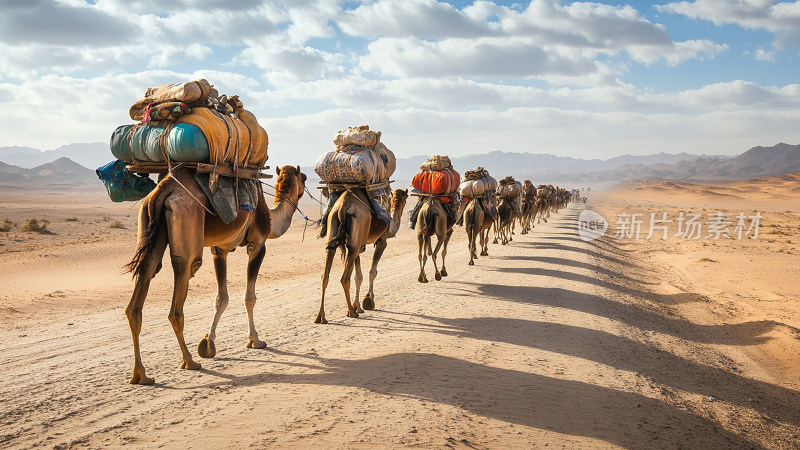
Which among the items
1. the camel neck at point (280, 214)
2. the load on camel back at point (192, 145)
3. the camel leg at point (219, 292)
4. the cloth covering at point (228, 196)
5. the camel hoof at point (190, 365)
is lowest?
the camel hoof at point (190, 365)

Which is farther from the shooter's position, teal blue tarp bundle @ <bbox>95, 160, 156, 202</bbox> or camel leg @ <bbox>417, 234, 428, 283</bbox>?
camel leg @ <bbox>417, 234, 428, 283</bbox>

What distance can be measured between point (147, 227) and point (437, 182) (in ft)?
32.0

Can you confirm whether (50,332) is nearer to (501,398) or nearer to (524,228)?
(501,398)

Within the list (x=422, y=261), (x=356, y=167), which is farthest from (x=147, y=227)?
(x=422, y=261)

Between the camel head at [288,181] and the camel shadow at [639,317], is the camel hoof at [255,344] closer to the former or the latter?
the camel head at [288,181]

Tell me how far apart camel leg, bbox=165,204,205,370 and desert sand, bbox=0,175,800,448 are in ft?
2.76

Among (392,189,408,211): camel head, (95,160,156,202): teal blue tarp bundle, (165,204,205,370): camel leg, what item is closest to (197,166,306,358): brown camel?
(165,204,205,370): camel leg

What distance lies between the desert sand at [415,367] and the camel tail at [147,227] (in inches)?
53.6

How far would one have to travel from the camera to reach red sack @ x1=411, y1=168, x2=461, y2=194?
15.0 meters

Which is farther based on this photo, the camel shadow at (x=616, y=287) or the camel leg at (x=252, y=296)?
the camel shadow at (x=616, y=287)

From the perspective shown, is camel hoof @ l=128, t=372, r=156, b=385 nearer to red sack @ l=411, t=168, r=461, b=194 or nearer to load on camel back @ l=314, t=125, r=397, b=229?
load on camel back @ l=314, t=125, r=397, b=229

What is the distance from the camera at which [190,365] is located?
22.0 ft

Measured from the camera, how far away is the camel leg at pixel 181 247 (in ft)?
20.2

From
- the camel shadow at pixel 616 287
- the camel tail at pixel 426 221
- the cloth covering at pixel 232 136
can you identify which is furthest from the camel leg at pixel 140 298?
the camel shadow at pixel 616 287
